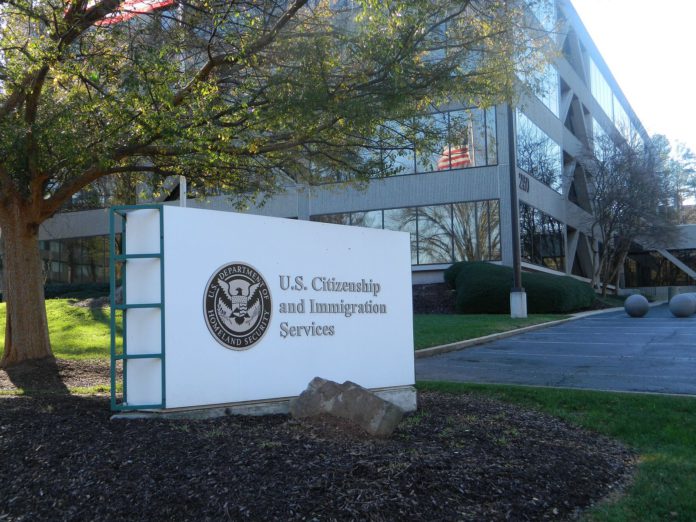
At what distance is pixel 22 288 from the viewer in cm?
1083

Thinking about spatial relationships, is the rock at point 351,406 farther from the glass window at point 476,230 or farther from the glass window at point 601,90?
the glass window at point 601,90

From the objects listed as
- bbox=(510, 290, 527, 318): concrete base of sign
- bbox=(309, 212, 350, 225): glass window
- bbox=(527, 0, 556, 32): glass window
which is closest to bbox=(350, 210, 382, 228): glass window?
bbox=(309, 212, 350, 225): glass window

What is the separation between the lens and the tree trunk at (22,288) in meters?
10.9

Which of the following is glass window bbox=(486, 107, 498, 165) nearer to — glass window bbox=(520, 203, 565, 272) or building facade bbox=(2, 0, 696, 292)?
building facade bbox=(2, 0, 696, 292)

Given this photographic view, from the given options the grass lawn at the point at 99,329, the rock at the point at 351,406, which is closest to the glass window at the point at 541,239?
the grass lawn at the point at 99,329

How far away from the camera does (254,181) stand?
13.4m

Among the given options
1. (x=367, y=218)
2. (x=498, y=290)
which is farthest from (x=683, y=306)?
(x=367, y=218)

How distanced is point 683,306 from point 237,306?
20493 millimetres

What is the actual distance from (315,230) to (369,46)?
295 cm

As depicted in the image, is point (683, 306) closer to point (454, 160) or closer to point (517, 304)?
point (517, 304)

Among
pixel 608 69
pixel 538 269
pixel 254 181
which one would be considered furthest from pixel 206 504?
pixel 608 69

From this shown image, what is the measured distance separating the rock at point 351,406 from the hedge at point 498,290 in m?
18.2

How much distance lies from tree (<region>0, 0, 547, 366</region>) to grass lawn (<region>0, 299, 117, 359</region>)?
10.9ft

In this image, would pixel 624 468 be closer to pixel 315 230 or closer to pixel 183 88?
pixel 315 230
